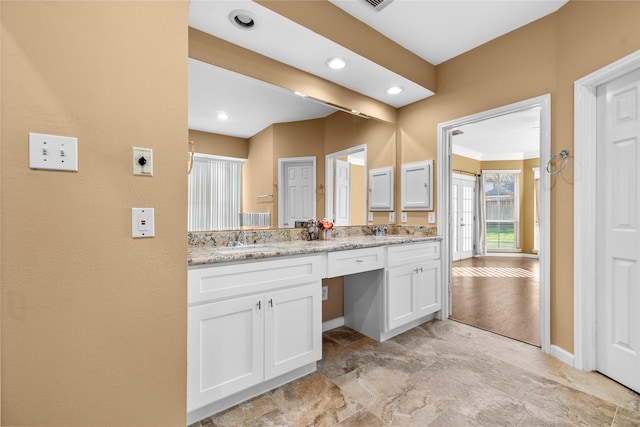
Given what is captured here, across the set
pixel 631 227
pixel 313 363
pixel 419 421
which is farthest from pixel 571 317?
pixel 313 363

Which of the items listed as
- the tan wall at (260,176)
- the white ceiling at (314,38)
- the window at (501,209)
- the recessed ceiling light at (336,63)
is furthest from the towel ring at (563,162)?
the window at (501,209)

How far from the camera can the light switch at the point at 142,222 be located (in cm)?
115

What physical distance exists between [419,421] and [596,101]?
230cm

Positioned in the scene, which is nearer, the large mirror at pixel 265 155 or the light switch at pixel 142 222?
the light switch at pixel 142 222

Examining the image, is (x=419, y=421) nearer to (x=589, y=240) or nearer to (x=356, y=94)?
(x=589, y=240)

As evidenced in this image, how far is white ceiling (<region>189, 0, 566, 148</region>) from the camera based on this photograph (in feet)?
6.24

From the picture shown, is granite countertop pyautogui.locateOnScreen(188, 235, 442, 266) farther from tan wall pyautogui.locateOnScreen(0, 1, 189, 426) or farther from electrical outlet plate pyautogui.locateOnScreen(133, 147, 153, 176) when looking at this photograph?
electrical outlet plate pyautogui.locateOnScreen(133, 147, 153, 176)

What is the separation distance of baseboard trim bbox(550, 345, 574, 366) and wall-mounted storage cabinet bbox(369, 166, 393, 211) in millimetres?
1769

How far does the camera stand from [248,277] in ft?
5.28

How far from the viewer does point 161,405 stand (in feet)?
4.00

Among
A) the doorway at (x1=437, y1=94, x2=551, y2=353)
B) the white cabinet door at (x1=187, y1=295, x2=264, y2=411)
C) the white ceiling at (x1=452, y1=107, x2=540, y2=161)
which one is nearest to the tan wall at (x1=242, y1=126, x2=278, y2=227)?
the white cabinet door at (x1=187, y1=295, x2=264, y2=411)

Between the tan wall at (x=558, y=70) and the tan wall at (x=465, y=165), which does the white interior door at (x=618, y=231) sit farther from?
the tan wall at (x=465, y=165)

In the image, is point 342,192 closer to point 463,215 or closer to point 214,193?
point 214,193

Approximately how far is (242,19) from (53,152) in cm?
140
